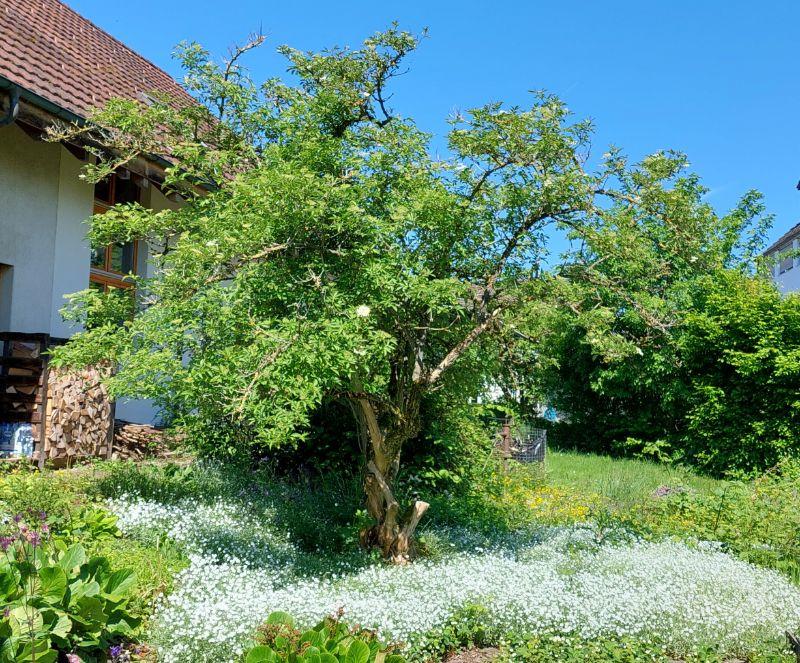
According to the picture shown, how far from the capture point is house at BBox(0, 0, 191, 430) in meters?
7.22

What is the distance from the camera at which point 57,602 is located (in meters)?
3.55

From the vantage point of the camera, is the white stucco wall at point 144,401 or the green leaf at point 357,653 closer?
the green leaf at point 357,653

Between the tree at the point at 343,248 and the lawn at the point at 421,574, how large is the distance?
797mm

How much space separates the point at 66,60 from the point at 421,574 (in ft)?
26.0

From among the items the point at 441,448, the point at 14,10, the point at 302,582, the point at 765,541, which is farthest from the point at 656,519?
the point at 14,10

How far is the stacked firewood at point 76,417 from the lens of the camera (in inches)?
284

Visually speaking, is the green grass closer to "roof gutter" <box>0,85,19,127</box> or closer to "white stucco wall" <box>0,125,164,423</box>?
"white stucco wall" <box>0,125,164,423</box>

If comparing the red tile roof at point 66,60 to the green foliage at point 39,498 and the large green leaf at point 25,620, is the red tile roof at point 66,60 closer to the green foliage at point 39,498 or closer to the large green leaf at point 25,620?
the green foliage at point 39,498

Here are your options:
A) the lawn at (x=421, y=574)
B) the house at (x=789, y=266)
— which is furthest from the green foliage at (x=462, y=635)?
the house at (x=789, y=266)

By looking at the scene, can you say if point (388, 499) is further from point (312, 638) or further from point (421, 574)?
point (312, 638)

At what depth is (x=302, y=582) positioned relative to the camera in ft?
16.0

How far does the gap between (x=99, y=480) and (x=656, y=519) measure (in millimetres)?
5560

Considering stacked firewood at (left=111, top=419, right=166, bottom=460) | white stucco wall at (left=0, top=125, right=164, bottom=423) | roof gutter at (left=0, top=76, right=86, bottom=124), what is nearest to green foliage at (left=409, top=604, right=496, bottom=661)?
stacked firewood at (left=111, top=419, right=166, bottom=460)

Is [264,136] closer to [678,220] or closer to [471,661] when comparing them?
[678,220]
